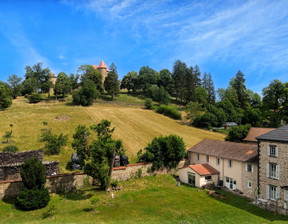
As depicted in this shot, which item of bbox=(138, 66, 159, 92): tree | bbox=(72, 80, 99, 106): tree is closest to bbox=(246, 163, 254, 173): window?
bbox=(72, 80, 99, 106): tree

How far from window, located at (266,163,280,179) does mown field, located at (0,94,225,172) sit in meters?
19.5

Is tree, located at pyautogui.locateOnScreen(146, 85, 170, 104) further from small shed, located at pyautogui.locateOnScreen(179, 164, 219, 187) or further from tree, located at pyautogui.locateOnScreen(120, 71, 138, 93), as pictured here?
small shed, located at pyautogui.locateOnScreen(179, 164, 219, 187)

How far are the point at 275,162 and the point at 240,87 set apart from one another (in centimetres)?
7816

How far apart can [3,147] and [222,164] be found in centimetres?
3446

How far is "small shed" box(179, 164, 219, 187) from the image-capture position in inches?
1155

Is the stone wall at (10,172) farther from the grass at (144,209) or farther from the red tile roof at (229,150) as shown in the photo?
the red tile roof at (229,150)

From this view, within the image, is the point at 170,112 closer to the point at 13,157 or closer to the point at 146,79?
the point at 146,79

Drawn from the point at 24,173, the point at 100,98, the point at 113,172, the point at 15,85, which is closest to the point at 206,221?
the point at 113,172

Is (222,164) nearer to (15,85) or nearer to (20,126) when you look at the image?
(20,126)

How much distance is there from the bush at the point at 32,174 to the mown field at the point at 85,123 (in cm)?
730

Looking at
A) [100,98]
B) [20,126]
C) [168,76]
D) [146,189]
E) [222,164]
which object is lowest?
[146,189]

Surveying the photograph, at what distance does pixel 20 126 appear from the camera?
47.5 m

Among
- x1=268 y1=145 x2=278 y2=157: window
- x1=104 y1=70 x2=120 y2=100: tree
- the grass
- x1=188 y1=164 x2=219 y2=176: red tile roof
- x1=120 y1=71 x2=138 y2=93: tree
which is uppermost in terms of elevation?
x1=120 y1=71 x2=138 y2=93: tree

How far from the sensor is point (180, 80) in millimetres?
97312
